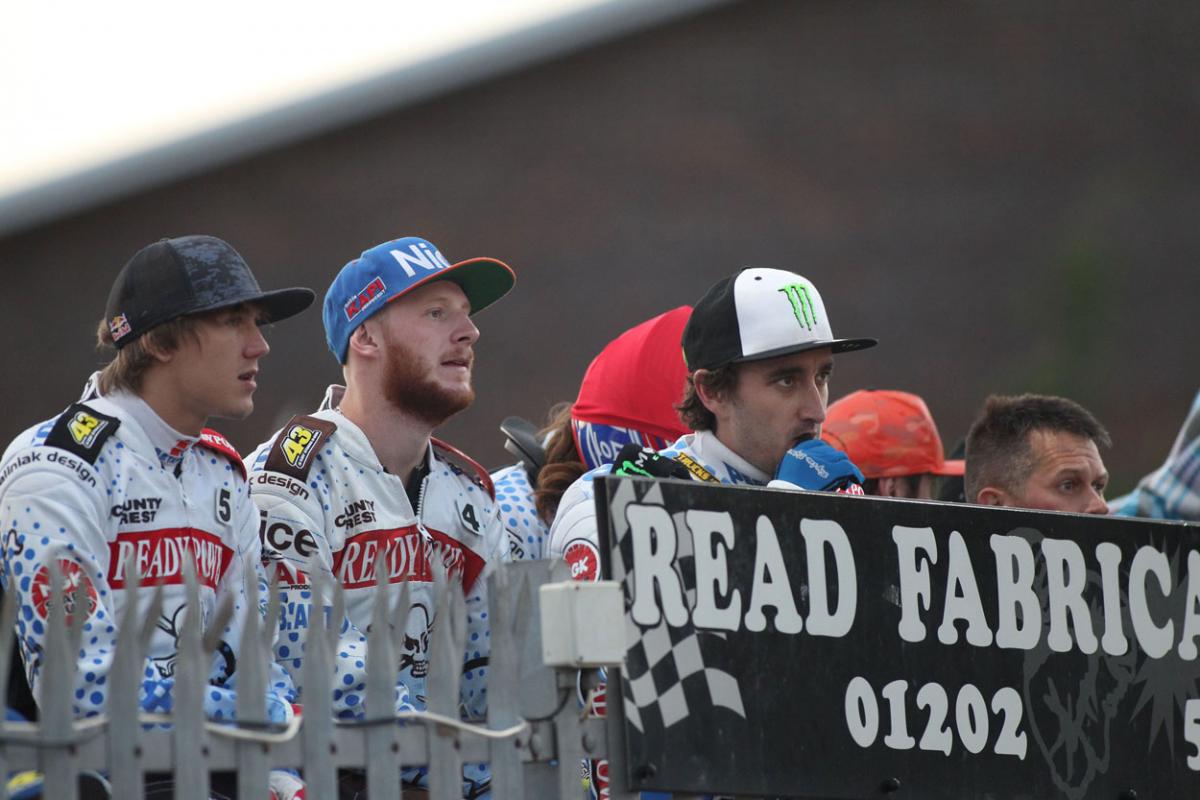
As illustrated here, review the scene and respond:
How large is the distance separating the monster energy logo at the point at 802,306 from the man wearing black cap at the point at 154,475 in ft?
4.49

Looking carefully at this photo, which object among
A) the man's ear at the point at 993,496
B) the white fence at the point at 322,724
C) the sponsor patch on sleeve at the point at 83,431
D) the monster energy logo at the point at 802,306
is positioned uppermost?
the monster energy logo at the point at 802,306

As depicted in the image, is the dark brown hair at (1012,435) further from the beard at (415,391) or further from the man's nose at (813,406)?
the beard at (415,391)

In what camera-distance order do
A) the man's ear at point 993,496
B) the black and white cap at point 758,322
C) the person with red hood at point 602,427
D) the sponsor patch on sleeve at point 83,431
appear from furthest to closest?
1. the man's ear at point 993,496
2. the person with red hood at point 602,427
3. the black and white cap at point 758,322
4. the sponsor patch on sleeve at point 83,431

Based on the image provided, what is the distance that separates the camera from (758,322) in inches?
192

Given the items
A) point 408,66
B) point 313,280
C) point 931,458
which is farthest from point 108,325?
point 408,66

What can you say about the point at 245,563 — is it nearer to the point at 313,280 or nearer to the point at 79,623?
the point at 79,623

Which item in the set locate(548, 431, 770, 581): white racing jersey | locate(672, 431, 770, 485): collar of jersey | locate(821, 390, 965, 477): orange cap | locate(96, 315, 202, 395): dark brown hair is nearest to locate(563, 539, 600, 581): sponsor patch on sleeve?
locate(548, 431, 770, 581): white racing jersey

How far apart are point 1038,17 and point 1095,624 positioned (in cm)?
1529

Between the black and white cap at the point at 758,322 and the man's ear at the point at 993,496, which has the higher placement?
the black and white cap at the point at 758,322

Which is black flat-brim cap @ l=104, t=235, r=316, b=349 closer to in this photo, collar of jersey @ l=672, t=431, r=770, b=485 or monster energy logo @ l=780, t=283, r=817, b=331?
collar of jersey @ l=672, t=431, r=770, b=485

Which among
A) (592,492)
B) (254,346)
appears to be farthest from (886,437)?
(254,346)

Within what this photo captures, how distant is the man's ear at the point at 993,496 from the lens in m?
6.19

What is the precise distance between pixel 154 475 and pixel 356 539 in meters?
0.72

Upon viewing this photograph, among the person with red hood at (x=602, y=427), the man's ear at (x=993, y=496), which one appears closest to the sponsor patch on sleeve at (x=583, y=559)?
the person with red hood at (x=602, y=427)
